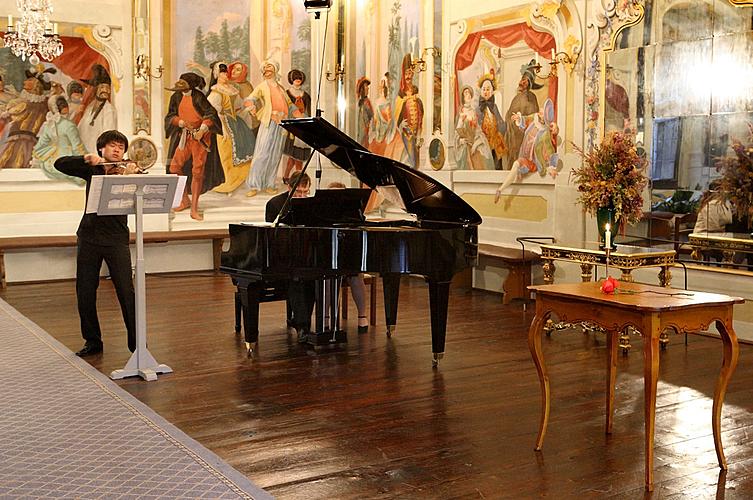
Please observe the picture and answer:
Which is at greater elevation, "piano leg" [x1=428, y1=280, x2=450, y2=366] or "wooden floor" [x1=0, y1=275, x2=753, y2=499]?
"piano leg" [x1=428, y1=280, x2=450, y2=366]

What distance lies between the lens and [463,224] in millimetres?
6504

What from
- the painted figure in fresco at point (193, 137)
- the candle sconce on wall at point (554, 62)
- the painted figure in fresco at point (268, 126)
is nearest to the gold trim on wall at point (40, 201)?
the painted figure in fresco at point (193, 137)

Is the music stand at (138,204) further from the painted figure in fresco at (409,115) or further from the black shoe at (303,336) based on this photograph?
the painted figure in fresco at (409,115)

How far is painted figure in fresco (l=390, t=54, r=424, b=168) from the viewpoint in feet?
36.8

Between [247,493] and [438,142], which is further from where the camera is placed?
[438,142]

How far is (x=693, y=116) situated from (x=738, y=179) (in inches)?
27.4

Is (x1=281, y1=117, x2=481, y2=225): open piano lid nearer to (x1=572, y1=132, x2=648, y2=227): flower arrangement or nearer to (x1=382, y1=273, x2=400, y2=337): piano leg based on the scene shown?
(x1=382, y1=273, x2=400, y2=337): piano leg

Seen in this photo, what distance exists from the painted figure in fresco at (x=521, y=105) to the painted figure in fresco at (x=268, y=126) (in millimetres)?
3672

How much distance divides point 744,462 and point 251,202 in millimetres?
8933

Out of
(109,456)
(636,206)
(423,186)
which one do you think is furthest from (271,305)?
(109,456)

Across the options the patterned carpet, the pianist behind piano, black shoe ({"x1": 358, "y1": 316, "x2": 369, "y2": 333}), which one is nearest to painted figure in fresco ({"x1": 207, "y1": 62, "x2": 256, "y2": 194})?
the pianist behind piano

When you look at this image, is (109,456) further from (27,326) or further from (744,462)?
(27,326)

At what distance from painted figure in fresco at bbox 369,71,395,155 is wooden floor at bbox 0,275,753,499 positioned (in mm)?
4249

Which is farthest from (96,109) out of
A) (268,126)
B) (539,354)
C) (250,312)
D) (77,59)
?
(539,354)
